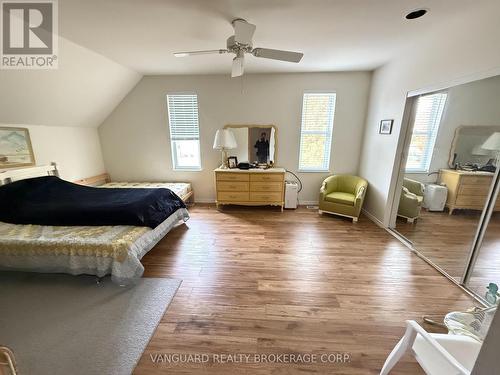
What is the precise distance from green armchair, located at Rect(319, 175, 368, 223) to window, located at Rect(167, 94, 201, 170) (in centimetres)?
267

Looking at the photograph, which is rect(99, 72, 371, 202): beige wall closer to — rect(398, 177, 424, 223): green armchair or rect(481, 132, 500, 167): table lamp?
rect(398, 177, 424, 223): green armchair

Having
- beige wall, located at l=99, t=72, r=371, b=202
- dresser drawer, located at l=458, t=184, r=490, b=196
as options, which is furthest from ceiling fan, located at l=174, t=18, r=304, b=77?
dresser drawer, located at l=458, t=184, r=490, b=196

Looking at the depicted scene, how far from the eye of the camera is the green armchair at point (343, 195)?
3480 mm

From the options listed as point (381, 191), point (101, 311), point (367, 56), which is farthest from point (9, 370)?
point (367, 56)

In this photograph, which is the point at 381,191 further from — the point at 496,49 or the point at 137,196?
the point at 137,196

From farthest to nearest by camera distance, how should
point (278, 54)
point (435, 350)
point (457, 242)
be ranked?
point (457, 242) < point (278, 54) < point (435, 350)

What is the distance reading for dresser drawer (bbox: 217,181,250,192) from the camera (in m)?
3.90

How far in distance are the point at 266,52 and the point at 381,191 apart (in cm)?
278

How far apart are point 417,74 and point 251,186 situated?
9.45 ft

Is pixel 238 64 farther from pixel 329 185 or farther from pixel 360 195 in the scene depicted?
pixel 360 195

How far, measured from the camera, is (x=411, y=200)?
2.98 meters

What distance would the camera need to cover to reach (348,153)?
4.09 meters

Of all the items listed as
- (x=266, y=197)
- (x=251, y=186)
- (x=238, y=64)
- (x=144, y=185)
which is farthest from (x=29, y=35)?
(x=266, y=197)

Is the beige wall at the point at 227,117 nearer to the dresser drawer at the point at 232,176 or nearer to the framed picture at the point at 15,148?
the dresser drawer at the point at 232,176
